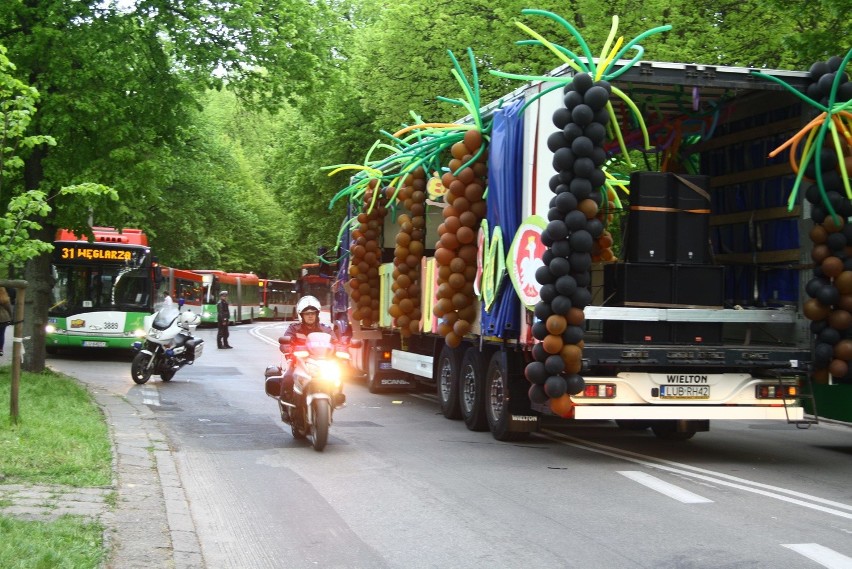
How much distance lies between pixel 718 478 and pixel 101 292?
1998 centimetres

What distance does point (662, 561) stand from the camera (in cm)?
671

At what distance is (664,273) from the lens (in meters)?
11.7

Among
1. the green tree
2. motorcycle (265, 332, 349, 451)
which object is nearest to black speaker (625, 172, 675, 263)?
motorcycle (265, 332, 349, 451)

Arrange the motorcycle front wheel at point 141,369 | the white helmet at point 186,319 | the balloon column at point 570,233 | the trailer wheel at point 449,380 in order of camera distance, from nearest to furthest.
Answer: the balloon column at point 570,233, the trailer wheel at point 449,380, the motorcycle front wheel at point 141,369, the white helmet at point 186,319

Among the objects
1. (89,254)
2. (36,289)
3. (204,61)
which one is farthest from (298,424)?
(89,254)

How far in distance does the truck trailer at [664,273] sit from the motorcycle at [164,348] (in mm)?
8273

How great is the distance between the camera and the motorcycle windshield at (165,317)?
21.3m

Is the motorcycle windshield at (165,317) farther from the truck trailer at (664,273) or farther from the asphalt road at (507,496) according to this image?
the truck trailer at (664,273)

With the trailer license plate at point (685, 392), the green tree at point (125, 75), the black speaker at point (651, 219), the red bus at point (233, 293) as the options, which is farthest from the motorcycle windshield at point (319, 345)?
the red bus at point (233, 293)

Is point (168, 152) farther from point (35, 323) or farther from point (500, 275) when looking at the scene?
point (500, 275)

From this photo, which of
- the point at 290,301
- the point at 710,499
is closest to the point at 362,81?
the point at 710,499

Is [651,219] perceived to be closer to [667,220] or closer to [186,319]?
[667,220]

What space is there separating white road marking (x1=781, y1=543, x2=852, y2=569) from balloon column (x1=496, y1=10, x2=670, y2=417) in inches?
134

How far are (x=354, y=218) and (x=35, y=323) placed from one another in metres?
5.38
